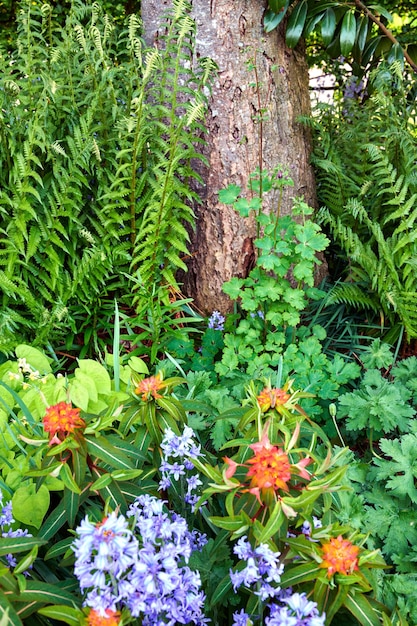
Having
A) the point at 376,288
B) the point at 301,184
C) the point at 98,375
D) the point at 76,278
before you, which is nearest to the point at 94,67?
the point at 76,278

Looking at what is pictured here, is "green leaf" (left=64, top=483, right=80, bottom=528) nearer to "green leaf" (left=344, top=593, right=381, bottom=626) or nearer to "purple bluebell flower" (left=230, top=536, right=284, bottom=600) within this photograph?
"purple bluebell flower" (left=230, top=536, right=284, bottom=600)

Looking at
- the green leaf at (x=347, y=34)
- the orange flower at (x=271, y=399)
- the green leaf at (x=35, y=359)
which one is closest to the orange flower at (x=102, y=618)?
the orange flower at (x=271, y=399)

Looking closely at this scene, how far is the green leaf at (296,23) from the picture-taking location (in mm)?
2812

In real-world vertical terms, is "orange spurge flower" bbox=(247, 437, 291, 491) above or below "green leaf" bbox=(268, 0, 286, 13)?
below

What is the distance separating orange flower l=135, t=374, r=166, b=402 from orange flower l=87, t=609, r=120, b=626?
58 cm

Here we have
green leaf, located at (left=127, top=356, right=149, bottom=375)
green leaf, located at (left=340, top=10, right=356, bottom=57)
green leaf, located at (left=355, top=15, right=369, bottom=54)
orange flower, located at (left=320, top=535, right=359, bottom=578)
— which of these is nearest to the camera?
orange flower, located at (left=320, top=535, right=359, bottom=578)

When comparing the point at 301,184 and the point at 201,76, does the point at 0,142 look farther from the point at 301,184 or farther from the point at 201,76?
the point at 301,184

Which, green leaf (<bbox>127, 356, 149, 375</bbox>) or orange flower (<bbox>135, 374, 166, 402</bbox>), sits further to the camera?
green leaf (<bbox>127, 356, 149, 375</bbox>)

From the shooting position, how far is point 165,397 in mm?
1552

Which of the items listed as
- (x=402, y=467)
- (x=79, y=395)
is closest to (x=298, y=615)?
(x=402, y=467)

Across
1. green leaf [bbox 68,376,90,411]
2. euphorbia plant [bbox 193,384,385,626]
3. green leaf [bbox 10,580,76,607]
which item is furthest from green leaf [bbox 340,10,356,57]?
green leaf [bbox 10,580,76,607]

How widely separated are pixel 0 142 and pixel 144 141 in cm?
63

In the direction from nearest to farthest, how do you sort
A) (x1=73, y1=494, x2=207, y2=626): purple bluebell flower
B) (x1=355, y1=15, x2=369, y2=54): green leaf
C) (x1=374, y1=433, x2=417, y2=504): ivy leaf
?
(x1=73, y1=494, x2=207, y2=626): purple bluebell flower, (x1=374, y1=433, x2=417, y2=504): ivy leaf, (x1=355, y1=15, x2=369, y2=54): green leaf

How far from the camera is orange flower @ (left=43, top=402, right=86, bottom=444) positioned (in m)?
1.29
